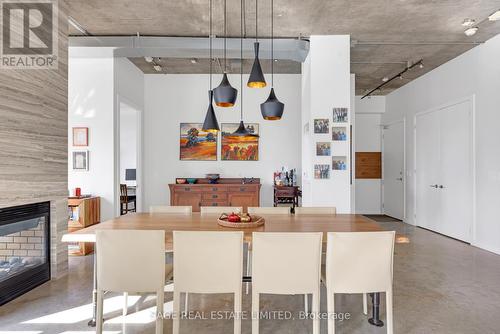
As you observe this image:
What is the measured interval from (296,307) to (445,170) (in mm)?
4501

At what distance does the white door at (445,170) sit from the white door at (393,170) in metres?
0.67

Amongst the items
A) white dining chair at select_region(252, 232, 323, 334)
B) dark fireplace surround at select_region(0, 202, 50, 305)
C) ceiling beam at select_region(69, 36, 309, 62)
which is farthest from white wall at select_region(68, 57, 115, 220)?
white dining chair at select_region(252, 232, 323, 334)

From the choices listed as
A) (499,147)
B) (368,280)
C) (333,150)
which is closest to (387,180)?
(499,147)

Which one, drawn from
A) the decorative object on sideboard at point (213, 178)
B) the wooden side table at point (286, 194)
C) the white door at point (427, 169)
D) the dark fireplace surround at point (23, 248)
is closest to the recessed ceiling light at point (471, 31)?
the white door at point (427, 169)

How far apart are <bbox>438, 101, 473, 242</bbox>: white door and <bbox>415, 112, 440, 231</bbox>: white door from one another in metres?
0.17

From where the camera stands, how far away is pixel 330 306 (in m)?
2.10

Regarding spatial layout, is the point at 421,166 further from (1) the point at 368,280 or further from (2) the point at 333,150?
(1) the point at 368,280

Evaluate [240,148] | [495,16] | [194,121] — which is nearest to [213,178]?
[240,148]

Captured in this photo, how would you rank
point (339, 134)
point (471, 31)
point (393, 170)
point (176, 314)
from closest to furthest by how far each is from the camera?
point (176, 314) < point (471, 31) < point (339, 134) < point (393, 170)

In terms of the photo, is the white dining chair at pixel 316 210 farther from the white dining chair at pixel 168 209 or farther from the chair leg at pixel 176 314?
the chair leg at pixel 176 314

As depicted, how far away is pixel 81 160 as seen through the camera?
5.01 metres

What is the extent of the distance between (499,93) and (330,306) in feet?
14.7

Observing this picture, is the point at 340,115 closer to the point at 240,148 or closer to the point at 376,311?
the point at 240,148

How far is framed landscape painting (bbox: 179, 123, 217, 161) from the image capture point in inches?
256
